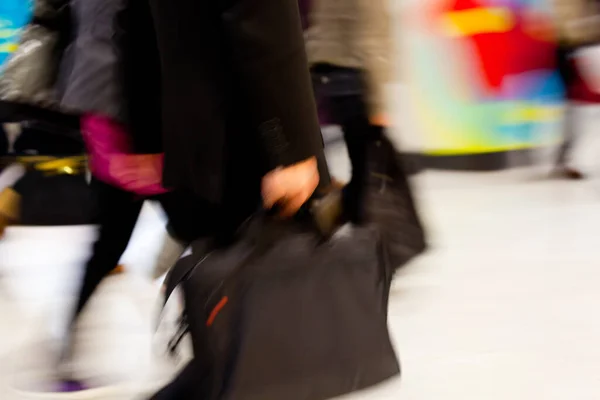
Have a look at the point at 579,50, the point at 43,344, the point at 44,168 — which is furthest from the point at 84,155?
the point at 579,50

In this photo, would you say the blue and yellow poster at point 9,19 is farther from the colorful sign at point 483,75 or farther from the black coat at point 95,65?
the colorful sign at point 483,75

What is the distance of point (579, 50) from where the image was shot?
2098 mm

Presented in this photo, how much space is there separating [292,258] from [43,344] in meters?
1.03

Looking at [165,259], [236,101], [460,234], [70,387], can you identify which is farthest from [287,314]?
[460,234]

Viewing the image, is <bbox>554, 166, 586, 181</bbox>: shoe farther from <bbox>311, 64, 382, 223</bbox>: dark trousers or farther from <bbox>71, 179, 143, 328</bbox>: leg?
<bbox>71, 179, 143, 328</bbox>: leg

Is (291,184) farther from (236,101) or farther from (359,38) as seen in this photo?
(359,38)

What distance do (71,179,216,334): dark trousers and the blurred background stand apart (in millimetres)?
48

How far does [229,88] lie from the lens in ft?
2.26

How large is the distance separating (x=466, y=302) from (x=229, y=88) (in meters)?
1.11

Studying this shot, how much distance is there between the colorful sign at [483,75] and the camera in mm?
2191

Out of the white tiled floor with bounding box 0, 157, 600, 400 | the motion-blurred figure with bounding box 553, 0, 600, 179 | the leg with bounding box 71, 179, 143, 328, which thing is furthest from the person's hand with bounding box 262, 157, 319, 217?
the motion-blurred figure with bounding box 553, 0, 600, 179

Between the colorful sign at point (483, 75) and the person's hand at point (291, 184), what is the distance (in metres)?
1.68

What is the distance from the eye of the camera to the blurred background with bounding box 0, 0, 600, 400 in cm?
133

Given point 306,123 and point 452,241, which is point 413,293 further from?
point 306,123
